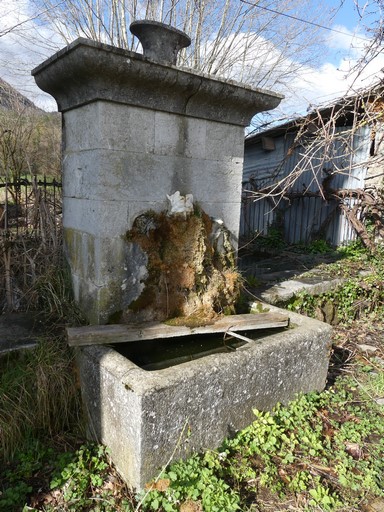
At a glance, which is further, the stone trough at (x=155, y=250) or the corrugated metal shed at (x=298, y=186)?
the corrugated metal shed at (x=298, y=186)

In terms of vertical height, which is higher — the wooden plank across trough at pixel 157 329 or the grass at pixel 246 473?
the wooden plank across trough at pixel 157 329

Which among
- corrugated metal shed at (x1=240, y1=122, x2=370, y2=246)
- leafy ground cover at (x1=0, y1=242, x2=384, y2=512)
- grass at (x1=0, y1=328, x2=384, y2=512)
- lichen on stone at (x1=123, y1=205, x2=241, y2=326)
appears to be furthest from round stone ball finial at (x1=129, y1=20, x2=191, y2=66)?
corrugated metal shed at (x1=240, y1=122, x2=370, y2=246)

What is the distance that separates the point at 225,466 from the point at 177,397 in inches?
22.0

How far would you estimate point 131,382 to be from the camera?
74.2 inches

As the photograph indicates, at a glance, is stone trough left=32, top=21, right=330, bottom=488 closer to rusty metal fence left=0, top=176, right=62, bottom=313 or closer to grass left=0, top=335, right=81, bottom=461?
grass left=0, top=335, right=81, bottom=461

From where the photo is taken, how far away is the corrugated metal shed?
745 cm

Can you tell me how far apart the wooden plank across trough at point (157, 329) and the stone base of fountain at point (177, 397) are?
0.26 feet

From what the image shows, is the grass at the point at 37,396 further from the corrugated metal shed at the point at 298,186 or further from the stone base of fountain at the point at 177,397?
the corrugated metal shed at the point at 298,186

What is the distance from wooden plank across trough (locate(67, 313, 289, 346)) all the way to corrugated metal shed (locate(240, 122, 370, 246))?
4140 mm

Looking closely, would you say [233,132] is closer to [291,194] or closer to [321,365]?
[321,365]

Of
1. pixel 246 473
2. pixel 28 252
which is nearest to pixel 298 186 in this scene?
pixel 28 252

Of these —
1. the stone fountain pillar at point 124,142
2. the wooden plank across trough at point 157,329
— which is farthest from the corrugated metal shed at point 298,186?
the wooden plank across trough at point 157,329

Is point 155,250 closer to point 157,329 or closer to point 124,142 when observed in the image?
point 157,329

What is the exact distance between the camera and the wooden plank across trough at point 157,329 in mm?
2279
